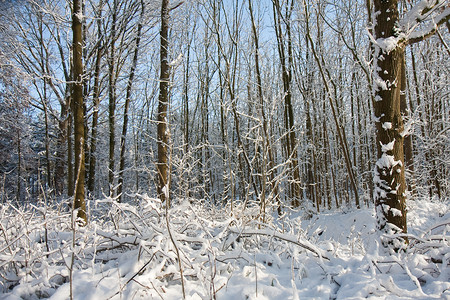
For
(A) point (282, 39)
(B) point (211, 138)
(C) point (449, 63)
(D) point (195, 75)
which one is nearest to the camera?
(C) point (449, 63)

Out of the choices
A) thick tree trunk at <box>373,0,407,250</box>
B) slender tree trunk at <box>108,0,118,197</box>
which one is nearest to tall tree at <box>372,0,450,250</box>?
thick tree trunk at <box>373,0,407,250</box>

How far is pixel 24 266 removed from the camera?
1989 mm

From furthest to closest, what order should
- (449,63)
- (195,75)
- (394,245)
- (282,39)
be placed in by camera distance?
(195,75) → (282,39) → (449,63) → (394,245)

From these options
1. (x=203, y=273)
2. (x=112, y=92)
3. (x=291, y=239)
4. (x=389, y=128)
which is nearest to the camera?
(x=203, y=273)

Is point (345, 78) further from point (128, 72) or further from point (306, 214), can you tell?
point (128, 72)

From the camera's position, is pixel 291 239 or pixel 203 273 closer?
pixel 203 273

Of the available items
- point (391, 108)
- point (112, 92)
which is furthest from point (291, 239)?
point (112, 92)

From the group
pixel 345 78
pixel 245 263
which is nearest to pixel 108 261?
pixel 245 263

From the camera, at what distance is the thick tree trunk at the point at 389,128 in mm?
2617

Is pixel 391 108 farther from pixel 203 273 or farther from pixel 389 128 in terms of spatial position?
pixel 203 273

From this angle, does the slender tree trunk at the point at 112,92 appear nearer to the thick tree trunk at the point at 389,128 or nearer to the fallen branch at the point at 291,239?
the fallen branch at the point at 291,239

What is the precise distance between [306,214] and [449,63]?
25.6 feet

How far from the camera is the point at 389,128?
104 inches

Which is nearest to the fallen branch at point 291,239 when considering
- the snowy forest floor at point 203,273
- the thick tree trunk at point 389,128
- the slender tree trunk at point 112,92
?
the snowy forest floor at point 203,273
